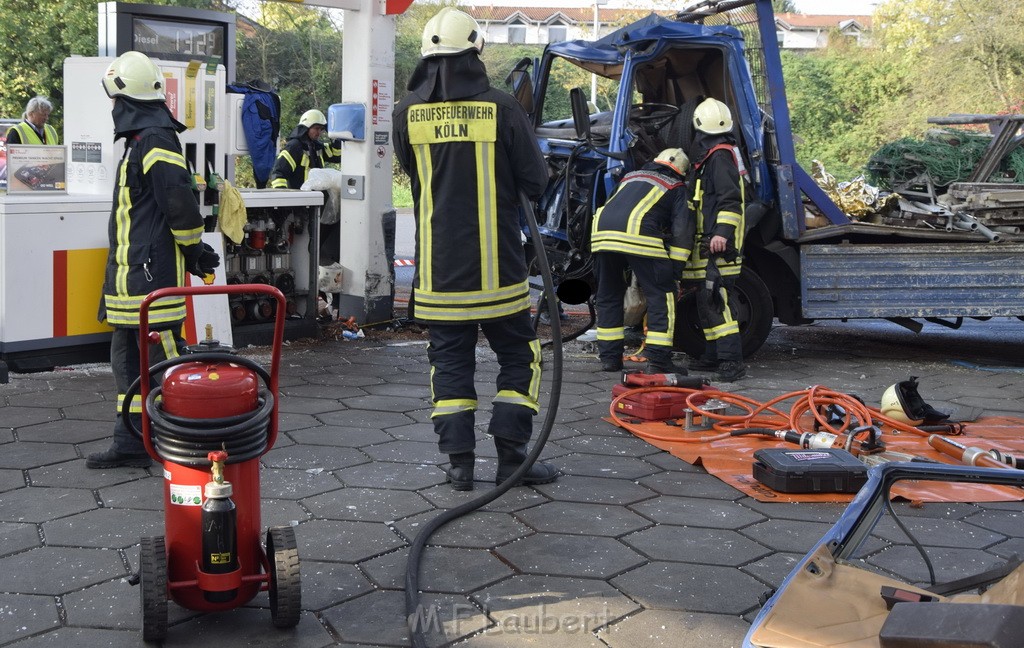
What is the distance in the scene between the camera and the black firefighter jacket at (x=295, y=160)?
34.5 ft

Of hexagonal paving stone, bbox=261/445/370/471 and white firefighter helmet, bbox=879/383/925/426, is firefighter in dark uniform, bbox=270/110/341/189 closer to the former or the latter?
hexagonal paving stone, bbox=261/445/370/471

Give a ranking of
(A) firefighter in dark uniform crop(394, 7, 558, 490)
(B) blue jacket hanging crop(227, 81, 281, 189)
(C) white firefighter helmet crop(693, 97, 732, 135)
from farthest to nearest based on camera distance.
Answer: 1. (B) blue jacket hanging crop(227, 81, 281, 189)
2. (C) white firefighter helmet crop(693, 97, 732, 135)
3. (A) firefighter in dark uniform crop(394, 7, 558, 490)

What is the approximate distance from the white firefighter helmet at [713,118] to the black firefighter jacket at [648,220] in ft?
1.28

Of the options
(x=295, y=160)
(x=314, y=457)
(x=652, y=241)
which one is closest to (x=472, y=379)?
(x=314, y=457)

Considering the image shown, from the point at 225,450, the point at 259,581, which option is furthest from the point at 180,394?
the point at 259,581

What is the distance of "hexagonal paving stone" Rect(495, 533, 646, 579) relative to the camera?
12.8ft

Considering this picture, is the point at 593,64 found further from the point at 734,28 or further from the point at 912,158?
the point at 912,158

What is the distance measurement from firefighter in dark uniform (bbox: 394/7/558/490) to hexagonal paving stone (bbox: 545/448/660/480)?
1.36 feet

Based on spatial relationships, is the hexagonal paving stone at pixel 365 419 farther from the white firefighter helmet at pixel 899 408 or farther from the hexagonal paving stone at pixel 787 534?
the white firefighter helmet at pixel 899 408

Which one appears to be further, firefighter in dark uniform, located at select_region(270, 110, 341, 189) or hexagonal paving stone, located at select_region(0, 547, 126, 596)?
firefighter in dark uniform, located at select_region(270, 110, 341, 189)

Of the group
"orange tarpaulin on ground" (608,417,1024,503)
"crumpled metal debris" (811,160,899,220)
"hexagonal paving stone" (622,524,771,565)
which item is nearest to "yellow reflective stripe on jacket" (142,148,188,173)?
"hexagonal paving stone" (622,524,771,565)

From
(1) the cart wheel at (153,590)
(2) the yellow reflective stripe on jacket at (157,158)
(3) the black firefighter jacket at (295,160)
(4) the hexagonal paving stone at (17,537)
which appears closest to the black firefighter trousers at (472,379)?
(2) the yellow reflective stripe on jacket at (157,158)

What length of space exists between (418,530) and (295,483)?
2.72 feet

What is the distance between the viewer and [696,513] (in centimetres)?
461
